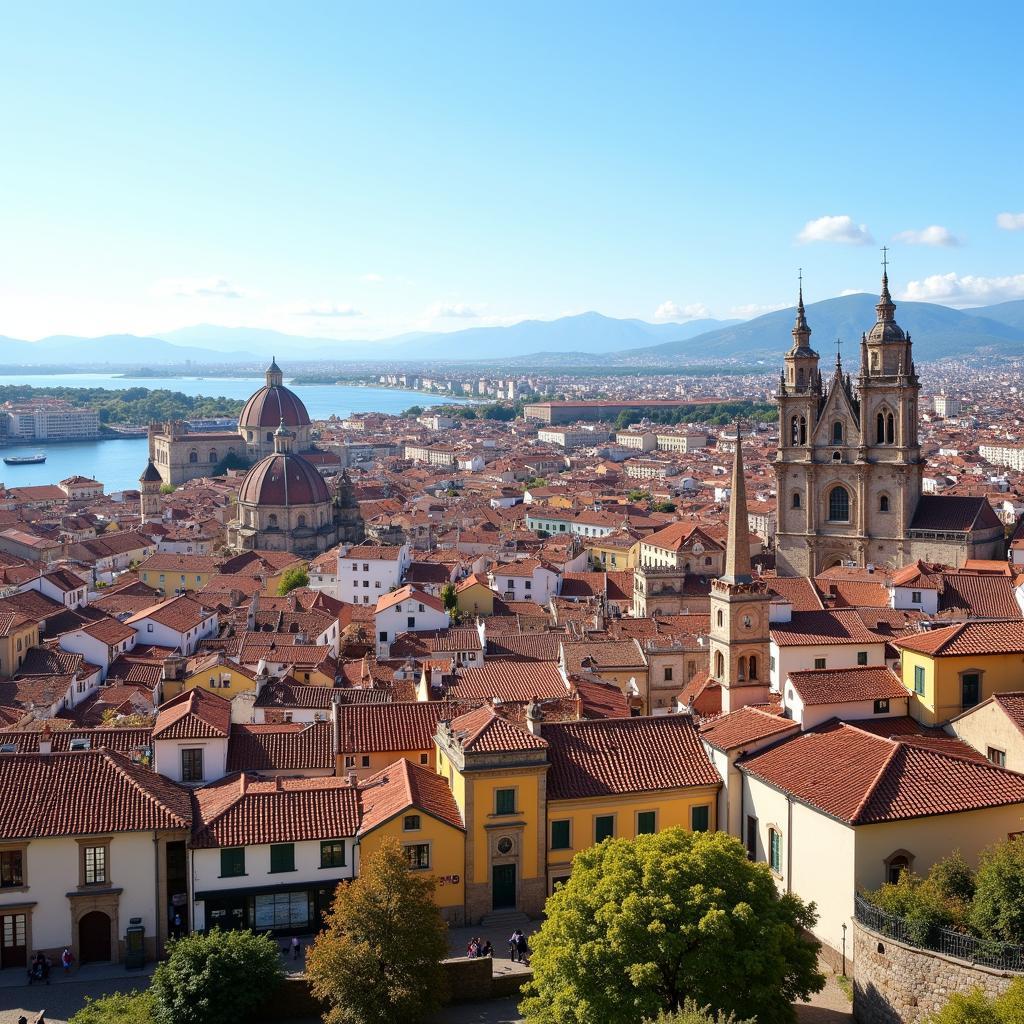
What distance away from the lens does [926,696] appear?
24.5 meters

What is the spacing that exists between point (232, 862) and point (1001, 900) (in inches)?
502

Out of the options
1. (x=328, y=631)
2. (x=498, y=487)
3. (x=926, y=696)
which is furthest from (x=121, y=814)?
(x=498, y=487)

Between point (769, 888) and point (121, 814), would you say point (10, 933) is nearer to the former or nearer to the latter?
point (121, 814)

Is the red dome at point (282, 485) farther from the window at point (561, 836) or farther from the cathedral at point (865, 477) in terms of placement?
the window at point (561, 836)

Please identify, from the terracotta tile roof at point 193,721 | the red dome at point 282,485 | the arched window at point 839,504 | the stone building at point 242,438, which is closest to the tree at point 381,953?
the terracotta tile roof at point 193,721

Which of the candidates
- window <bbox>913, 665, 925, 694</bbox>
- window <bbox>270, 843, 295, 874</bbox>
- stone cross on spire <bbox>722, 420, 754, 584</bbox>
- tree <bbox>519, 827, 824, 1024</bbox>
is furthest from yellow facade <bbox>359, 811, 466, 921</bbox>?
window <bbox>913, 665, 925, 694</bbox>

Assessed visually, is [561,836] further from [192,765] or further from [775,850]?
[192,765]

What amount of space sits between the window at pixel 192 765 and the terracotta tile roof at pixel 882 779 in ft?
36.3

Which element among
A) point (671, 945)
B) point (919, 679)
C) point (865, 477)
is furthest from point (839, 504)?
point (671, 945)

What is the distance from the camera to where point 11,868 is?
21.3 metres

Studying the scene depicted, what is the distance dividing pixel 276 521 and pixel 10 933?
170 ft

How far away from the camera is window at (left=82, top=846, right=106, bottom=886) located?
2162 cm

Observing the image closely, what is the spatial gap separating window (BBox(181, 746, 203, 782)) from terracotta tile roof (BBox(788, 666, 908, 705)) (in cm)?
1209

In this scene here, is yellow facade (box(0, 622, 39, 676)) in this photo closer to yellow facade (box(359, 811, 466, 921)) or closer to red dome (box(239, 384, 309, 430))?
yellow facade (box(359, 811, 466, 921))
